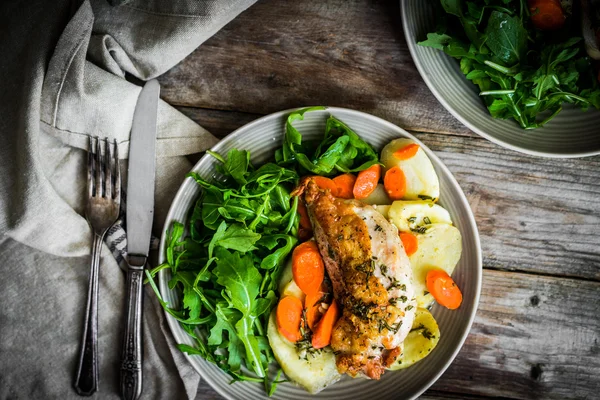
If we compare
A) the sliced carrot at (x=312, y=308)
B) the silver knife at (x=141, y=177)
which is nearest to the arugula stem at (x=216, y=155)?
the silver knife at (x=141, y=177)

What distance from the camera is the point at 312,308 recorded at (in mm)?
2158

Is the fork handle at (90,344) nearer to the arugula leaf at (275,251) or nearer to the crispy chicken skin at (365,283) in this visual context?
the arugula leaf at (275,251)

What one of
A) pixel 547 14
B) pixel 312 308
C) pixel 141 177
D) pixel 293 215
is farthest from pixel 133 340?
pixel 547 14

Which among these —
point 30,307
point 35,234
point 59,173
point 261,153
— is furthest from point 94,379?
point 261,153

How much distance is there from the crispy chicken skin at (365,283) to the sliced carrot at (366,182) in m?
0.08

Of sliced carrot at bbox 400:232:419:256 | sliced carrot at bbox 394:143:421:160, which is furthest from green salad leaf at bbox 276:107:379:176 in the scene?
sliced carrot at bbox 400:232:419:256

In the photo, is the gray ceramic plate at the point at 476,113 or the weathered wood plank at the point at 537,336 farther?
the weathered wood plank at the point at 537,336

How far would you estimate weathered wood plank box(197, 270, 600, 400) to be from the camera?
2404mm

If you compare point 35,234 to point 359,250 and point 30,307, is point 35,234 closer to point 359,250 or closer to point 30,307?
point 30,307

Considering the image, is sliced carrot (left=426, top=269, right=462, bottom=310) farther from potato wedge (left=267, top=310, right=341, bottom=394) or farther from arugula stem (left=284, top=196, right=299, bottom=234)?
arugula stem (left=284, top=196, right=299, bottom=234)

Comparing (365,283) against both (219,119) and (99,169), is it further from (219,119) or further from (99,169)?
(99,169)

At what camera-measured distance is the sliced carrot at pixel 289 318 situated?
2.10m

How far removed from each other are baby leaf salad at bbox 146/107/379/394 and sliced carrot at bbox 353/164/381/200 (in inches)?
1.4

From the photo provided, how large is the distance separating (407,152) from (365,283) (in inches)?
23.5
